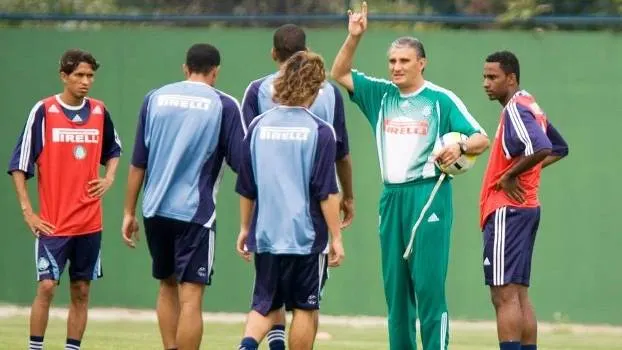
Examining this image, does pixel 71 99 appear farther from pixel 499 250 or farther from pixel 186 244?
pixel 499 250

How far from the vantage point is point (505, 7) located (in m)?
15.0

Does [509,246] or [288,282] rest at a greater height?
[509,246]

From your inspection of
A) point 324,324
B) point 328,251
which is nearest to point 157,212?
point 328,251

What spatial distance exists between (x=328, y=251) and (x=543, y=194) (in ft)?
20.2

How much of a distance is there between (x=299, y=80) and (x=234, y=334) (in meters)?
5.49

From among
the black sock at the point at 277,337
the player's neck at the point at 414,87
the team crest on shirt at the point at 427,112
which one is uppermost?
the player's neck at the point at 414,87

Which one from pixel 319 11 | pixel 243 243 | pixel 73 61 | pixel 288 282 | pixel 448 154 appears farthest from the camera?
pixel 319 11

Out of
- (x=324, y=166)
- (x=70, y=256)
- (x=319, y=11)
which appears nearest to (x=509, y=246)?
(x=324, y=166)

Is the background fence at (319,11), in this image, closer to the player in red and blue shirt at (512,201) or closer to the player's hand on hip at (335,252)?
the player in red and blue shirt at (512,201)

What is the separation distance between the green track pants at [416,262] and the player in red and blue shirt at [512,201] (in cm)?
35

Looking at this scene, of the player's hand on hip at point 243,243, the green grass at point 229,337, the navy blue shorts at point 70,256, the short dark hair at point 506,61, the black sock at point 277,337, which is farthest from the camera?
the green grass at point 229,337

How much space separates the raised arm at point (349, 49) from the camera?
966 centimetres

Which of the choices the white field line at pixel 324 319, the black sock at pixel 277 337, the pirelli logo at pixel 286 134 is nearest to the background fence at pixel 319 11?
the white field line at pixel 324 319

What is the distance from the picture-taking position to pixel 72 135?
35.8ft
